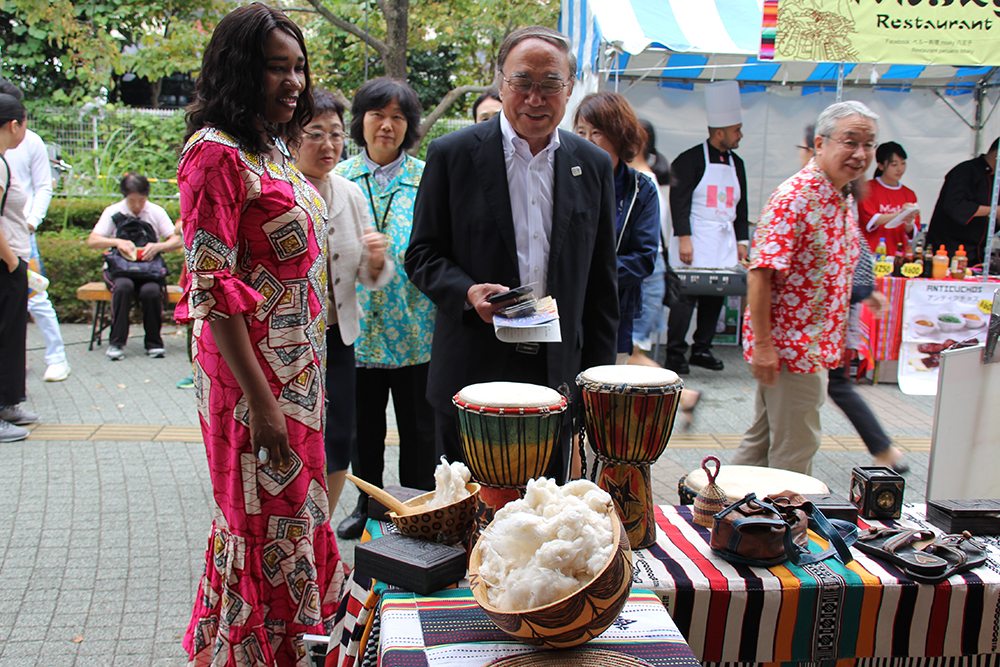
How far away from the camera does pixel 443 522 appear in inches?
75.0

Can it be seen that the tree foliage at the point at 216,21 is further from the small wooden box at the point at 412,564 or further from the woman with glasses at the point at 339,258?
the small wooden box at the point at 412,564

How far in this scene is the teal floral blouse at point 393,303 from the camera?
348cm

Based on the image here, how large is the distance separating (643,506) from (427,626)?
0.78m

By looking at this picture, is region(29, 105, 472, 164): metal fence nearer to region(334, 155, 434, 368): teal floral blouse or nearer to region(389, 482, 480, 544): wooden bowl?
region(334, 155, 434, 368): teal floral blouse

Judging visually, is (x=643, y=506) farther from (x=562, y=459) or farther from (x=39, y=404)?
(x=39, y=404)

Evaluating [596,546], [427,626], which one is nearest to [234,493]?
[427,626]

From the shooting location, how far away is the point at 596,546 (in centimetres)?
147

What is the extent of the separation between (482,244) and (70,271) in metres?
8.24

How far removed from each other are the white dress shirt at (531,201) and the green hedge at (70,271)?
298 inches

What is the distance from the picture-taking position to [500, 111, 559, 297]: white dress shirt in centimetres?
255

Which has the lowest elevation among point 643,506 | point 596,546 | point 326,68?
point 643,506

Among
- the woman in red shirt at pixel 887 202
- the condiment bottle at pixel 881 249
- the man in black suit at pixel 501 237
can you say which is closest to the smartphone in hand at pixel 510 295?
the man in black suit at pixel 501 237

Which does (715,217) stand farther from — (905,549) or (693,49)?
(905,549)

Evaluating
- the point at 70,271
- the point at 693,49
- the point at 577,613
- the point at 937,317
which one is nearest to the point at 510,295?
the point at 577,613
